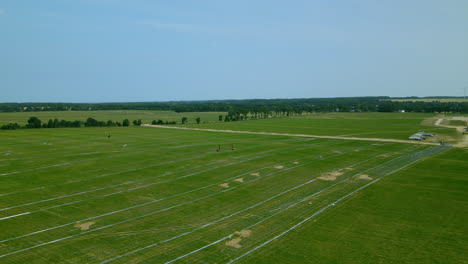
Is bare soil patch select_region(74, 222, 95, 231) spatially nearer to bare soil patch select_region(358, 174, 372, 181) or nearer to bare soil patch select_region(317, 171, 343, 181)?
bare soil patch select_region(317, 171, 343, 181)

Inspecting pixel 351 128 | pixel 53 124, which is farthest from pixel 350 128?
pixel 53 124

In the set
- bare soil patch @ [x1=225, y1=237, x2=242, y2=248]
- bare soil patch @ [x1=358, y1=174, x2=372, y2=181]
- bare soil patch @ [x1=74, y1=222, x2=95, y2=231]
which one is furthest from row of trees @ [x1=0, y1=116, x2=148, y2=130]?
bare soil patch @ [x1=225, y1=237, x2=242, y2=248]

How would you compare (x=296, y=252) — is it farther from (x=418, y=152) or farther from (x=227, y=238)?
(x=418, y=152)

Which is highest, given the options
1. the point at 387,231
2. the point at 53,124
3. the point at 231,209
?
the point at 53,124

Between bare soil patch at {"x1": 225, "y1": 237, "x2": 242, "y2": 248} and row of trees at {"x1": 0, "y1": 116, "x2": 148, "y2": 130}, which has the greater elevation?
row of trees at {"x1": 0, "y1": 116, "x2": 148, "y2": 130}

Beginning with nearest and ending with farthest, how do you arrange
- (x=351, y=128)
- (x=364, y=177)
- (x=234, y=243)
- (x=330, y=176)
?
(x=234, y=243) → (x=364, y=177) → (x=330, y=176) → (x=351, y=128)

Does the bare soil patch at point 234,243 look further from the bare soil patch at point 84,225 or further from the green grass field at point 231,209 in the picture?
the bare soil patch at point 84,225

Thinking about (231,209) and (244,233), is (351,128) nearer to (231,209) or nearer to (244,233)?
(231,209)

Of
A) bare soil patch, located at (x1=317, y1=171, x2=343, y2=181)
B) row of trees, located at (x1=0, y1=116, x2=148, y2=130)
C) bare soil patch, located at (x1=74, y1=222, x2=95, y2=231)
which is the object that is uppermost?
row of trees, located at (x1=0, y1=116, x2=148, y2=130)

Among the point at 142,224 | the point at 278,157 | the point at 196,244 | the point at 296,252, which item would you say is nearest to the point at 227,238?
the point at 196,244
